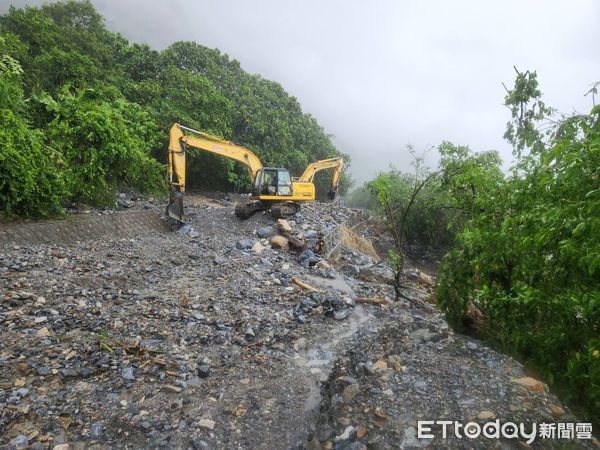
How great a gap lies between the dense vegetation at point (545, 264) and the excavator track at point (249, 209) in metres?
7.73

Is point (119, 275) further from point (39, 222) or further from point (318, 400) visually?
point (318, 400)

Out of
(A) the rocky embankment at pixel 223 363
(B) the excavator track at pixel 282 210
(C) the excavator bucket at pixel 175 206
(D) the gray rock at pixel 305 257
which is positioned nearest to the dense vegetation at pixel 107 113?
(C) the excavator bucket at pixel 175 206

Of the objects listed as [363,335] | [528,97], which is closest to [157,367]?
[363,335]

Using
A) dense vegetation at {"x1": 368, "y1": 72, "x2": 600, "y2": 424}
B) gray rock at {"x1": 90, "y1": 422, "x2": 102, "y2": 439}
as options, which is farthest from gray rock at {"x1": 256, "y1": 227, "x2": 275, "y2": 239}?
gray rock at {"x1": 90, "y1": 422, "x2": 102, "y2": 439}

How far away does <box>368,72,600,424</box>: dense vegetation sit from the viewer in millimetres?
1942

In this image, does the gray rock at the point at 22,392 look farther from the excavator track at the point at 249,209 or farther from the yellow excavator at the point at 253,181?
the excavator track at the point at 249,209

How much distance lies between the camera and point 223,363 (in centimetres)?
403

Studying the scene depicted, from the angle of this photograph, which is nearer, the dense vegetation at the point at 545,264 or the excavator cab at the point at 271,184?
the dense vegetation at the point at 545,264

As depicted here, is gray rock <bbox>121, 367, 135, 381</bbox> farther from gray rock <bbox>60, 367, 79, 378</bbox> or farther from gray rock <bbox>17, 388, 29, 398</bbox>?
gray rock <bbox>17, 388, 29, 398</bbox>

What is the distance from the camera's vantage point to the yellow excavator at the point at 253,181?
9.92m

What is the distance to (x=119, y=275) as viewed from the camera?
590cm

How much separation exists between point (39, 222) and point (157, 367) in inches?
227

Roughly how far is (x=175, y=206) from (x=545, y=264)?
9081 millimetres

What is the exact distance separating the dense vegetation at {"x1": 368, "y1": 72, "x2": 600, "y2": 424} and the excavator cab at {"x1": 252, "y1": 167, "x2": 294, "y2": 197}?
7.00m
